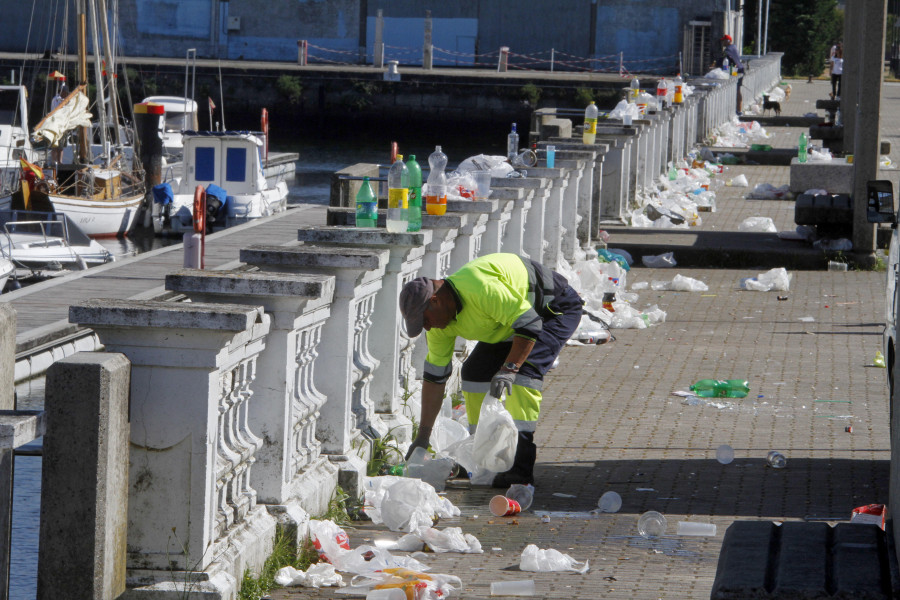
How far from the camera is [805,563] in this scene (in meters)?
3.24

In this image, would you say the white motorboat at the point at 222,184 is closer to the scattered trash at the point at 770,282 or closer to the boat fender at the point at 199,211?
the boat fender at the point at 199,211

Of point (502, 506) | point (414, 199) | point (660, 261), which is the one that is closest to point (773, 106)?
point (660, 261)

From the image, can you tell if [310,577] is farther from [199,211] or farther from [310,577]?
[199,211]

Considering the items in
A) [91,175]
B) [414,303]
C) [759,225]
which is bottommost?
[414,303]

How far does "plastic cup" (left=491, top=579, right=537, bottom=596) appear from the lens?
4.97 metres

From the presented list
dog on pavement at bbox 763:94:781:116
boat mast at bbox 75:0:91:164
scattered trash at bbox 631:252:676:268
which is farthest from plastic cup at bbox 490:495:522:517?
dog on pavement at bbox 763:94:781:116

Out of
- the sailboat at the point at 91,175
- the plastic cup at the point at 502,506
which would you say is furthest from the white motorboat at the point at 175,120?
the plastic cup at the point at 502,506

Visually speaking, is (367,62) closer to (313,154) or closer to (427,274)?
(313,154)

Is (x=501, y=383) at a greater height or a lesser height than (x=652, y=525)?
greater

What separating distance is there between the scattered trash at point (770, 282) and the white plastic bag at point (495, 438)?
7.48m

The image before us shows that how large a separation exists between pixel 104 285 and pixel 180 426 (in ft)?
42.2

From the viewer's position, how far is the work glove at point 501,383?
644 centimetres

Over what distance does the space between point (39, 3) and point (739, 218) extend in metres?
44.4

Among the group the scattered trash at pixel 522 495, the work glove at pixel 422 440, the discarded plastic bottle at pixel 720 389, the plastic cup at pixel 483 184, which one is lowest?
the scattered trash at pixel 522 495
